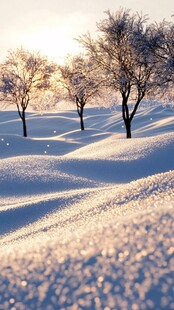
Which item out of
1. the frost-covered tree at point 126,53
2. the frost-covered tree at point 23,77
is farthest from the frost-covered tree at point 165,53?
the frost-covered tree at point 23,77

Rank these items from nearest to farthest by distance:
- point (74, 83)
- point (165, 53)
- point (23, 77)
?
point (165, 53), point (23, 77), point (74, 83)

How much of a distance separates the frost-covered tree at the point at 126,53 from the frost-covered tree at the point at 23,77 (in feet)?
39.8

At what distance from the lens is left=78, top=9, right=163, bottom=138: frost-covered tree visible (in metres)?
25.9

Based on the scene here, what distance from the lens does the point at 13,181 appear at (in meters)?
11.6

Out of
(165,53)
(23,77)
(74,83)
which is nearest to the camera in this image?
(165,53)

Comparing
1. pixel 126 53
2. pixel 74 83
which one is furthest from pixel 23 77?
pixel 126 53

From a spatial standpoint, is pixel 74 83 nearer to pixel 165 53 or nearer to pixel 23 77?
pixel 23 77

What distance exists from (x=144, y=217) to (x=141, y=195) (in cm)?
160

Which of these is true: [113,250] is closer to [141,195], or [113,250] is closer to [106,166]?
[141,195]

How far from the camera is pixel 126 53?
26734 millimetres

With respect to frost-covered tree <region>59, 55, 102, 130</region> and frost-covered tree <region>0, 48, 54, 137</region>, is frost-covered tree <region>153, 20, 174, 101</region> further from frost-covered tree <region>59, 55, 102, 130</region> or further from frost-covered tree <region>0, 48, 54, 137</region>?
frost-covered tree <region>0, 48, 54, 137</region>

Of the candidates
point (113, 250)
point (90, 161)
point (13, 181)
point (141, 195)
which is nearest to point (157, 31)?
point (90, 161)

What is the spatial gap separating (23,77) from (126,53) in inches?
579

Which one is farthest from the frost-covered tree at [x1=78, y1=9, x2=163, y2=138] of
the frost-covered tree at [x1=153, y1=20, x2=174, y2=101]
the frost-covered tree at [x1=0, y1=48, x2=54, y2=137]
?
the frost-covered tree at [x1=0, y1=48, x2=54, y2=137]
